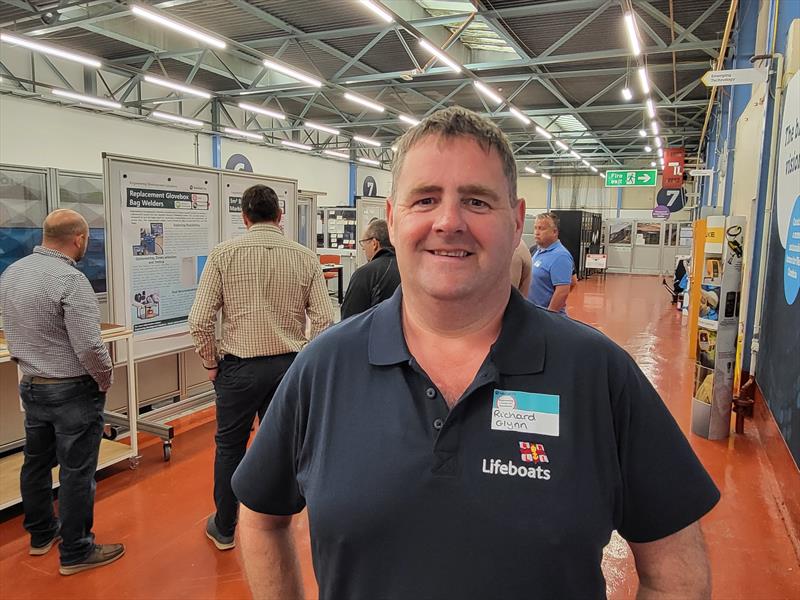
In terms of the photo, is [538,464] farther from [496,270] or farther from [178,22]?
[178,22]

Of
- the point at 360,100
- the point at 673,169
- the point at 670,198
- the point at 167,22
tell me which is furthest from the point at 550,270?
the point at 670,198

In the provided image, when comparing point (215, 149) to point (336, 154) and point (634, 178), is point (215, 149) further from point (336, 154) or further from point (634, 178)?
point (634, 178)

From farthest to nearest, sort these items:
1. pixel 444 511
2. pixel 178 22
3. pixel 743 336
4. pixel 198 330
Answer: pixel 178 22, pixel 743 336, pixel 198 330, pixel 444 511

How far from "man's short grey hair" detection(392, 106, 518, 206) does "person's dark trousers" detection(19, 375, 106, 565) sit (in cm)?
234

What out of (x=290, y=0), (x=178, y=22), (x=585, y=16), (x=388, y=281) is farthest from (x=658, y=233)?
(x=388, y=281)

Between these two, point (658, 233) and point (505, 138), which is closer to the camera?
point (505, 138)

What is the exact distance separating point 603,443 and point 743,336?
499 cm

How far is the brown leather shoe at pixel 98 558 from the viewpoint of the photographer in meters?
2.68

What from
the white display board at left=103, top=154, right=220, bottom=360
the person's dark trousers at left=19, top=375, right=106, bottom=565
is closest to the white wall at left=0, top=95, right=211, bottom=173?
the white display board at left=103, top=154, right=220, bottom=360

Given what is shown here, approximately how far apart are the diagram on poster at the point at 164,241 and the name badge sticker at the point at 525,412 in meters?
3.53

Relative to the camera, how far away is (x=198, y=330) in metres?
2.82

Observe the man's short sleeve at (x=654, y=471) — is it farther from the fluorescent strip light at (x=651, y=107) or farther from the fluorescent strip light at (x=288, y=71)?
the fluorescent strip light at (x=651, y=107)

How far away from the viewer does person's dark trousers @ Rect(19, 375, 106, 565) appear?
2660 mm

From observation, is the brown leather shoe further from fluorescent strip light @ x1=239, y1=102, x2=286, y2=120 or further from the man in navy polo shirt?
fluorescent strip light @ x1=239, y1=102, x2=286, y2=120
